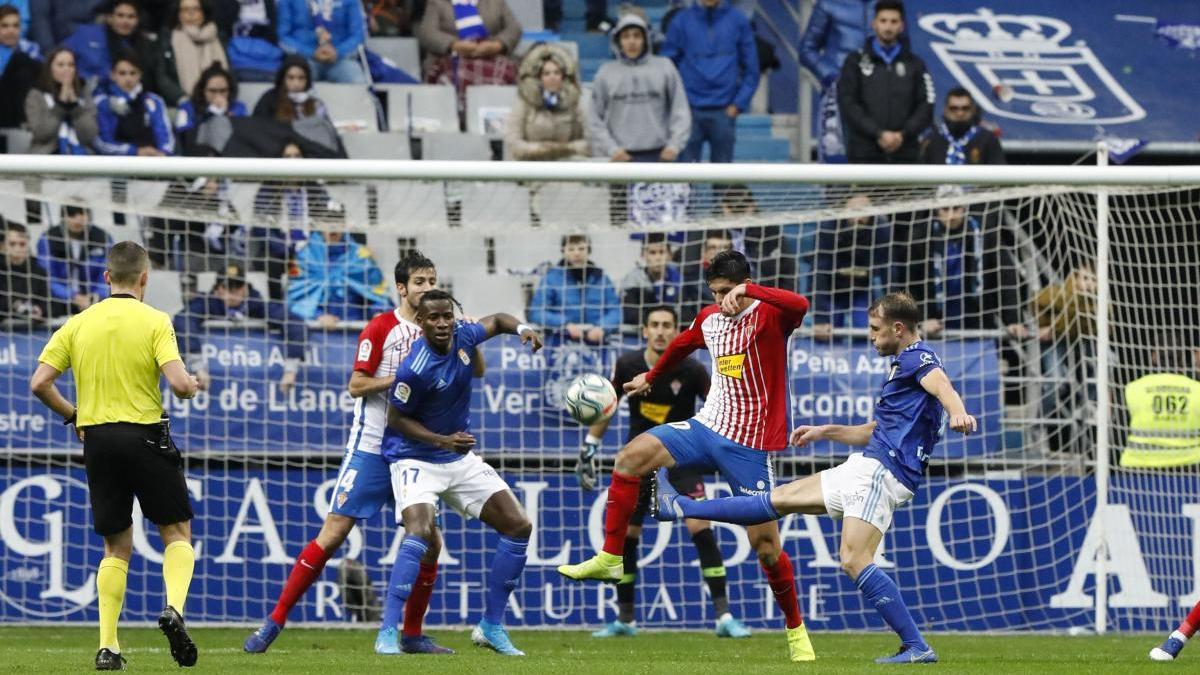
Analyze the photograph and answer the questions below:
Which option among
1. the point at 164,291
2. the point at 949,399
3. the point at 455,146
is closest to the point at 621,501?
the point at 949,399

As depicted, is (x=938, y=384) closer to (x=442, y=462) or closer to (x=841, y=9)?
(x=442, y=462)

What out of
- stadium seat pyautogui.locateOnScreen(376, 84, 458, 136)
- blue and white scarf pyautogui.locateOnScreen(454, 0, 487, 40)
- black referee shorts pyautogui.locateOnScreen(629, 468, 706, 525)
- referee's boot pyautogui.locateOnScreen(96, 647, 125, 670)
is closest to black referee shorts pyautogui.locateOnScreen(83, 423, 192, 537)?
referee's boot pyautogui.locateOnScreen(96, 647, 125, 670)

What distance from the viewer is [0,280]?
13664 mm

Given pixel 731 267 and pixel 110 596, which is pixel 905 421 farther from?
pixel 110 596

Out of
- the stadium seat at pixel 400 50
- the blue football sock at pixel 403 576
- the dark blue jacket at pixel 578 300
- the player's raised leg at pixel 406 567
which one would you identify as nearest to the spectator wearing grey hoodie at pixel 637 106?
the stadium seat at pixel 400 50

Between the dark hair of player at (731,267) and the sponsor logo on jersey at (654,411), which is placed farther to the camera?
the sponsor logo on jersey at (654,411)

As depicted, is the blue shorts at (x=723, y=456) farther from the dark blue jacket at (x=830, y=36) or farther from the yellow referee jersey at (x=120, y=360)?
the dark blue jacket at (x=830, y=36)

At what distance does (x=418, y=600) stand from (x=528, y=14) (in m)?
9.77

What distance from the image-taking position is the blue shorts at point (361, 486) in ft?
33.5

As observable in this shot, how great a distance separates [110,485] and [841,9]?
10.9 metres

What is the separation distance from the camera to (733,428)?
9.65m

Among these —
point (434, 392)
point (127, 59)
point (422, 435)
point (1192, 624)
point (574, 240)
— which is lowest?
point (1192, 624)

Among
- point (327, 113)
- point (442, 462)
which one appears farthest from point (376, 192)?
point (442, 462)

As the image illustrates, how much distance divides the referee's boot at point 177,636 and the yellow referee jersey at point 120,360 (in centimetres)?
98
